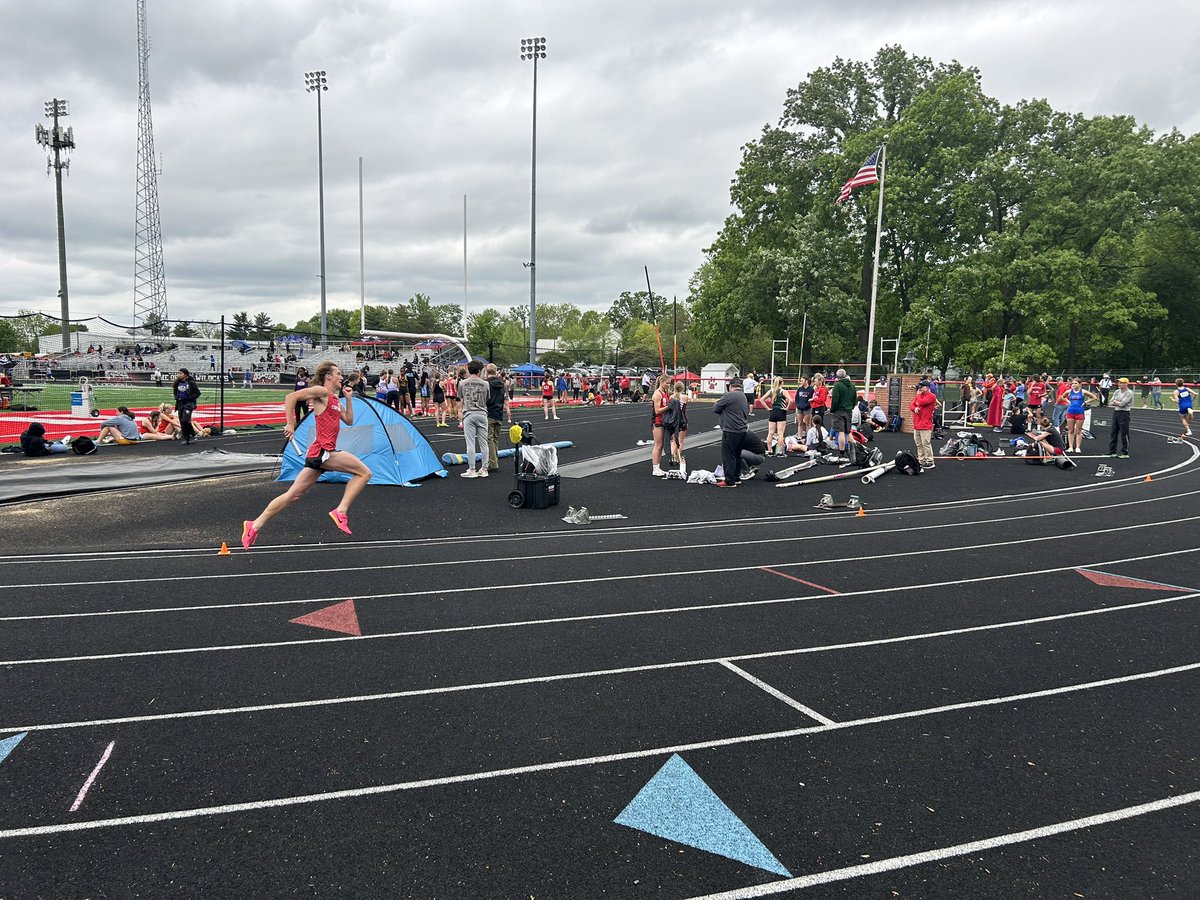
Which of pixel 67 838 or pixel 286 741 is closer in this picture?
pixel 67 838

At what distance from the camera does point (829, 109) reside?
40094mm

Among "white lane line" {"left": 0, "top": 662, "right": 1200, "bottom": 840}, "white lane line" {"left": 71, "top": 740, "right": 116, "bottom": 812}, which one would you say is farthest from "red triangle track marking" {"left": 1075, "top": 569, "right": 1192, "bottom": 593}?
"white lane line" {"left": 71, "top": 740, "right": 116, "bottom": 812}

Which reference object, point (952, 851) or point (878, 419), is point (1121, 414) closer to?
point (878, 419)

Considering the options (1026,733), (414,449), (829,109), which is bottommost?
(1026,733)

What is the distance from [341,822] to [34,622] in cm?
421

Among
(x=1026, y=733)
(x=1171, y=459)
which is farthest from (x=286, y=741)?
(x=1171, y=459)

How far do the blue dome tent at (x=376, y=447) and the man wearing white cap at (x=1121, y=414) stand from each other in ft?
52.8

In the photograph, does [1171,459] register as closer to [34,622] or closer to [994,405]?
[994,405]

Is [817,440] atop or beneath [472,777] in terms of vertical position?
atop

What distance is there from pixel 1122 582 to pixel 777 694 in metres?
5.06

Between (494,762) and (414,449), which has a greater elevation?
(414,449)

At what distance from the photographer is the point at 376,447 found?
12062 millimetres

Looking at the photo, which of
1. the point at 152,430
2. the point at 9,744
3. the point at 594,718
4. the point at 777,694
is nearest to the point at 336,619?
the point at 9,744

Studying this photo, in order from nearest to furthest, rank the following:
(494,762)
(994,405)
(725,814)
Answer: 1. (725,814)
2. (494,762)
3. (994,405)
